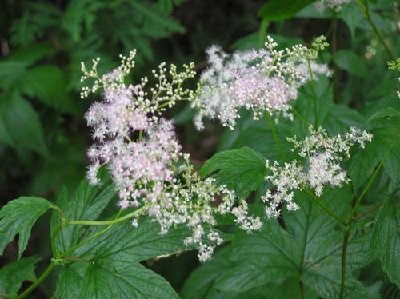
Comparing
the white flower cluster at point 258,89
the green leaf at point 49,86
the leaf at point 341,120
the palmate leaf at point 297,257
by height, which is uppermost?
the green leaf at point 49,86

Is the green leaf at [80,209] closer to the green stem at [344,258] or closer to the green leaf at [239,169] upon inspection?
the green leaf at [239,169]

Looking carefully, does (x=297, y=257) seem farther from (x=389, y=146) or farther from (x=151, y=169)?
(x=151, y=169)

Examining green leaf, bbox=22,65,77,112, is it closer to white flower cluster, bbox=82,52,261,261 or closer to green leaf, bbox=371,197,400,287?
white flower cluster, bbox=82,52,261,261

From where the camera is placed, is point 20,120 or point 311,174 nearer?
point 311,174

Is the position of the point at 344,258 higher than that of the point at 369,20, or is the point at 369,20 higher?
the point at 369,20

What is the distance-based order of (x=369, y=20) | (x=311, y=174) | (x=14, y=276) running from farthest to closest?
(x=369, y=20)
(x=14, y=276)
(x=311, y=174)

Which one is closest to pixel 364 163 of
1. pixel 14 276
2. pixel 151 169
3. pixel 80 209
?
pixel 151 169

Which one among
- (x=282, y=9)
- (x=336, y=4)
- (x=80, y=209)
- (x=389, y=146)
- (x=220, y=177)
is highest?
(x=336, y=4)

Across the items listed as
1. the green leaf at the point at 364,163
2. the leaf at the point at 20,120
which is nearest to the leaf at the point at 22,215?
the green leaf at the point at 364,163
